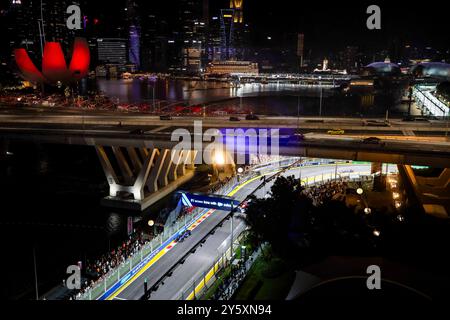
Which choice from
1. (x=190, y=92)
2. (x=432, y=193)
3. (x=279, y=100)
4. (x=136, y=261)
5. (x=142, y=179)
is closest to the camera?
(x=136, y=261)

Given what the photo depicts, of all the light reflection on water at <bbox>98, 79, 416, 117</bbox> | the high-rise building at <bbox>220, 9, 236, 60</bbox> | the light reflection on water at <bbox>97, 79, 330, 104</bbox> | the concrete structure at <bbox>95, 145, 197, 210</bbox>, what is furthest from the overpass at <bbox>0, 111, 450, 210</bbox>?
the high-rise building at <bbox>220, 9, 236, 60</bbox>

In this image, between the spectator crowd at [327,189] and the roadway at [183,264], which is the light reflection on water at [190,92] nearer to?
the spectator crowd at [327,189]

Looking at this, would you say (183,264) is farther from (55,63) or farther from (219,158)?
(55,63)

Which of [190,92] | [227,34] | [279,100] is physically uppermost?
[227,34]

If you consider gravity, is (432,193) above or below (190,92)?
below

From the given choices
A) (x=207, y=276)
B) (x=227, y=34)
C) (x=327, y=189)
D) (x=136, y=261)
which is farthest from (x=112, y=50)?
(x=207, y=276)

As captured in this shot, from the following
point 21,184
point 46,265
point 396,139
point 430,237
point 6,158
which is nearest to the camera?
point 430,237

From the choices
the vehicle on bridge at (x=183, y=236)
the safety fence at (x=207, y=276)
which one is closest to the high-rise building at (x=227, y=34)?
the vehicle on bridge at (x=183, y=236)

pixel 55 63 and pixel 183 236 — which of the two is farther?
pixel 55 63

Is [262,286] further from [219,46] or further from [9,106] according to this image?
[219,46]

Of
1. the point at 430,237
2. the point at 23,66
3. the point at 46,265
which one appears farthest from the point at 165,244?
the point at 23,66
